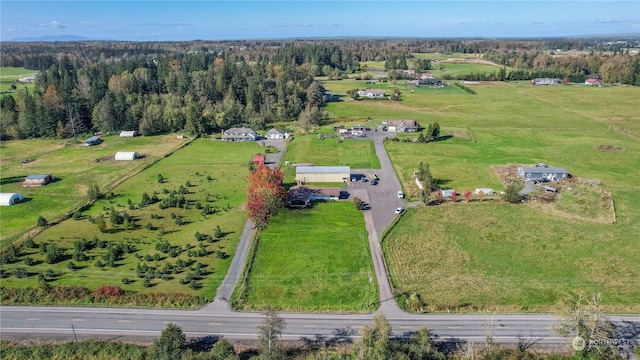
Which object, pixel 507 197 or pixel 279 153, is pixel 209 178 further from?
pixel 507 197

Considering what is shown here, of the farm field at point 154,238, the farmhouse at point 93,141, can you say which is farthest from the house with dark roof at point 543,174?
the farmhouse at point 93,141

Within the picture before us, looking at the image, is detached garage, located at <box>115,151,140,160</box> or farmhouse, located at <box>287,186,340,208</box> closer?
farmhouse, located at <box>287,186,340,208</box>

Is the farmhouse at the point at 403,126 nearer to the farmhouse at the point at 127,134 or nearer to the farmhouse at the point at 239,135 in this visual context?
the farmhouse at the point at 239,135

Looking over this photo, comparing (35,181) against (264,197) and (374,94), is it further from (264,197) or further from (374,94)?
(374,94)

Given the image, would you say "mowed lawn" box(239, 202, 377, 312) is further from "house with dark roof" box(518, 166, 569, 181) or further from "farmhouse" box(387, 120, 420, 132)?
"farmhouse" box(387, 120, 420, 132)

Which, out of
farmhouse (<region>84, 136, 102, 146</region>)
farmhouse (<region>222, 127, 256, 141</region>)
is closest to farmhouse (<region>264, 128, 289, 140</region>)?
farmhouse (<region>222, 127, 256, 141</region>)

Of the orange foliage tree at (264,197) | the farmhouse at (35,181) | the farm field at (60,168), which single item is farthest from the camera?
the farmhouse at (35,181)
